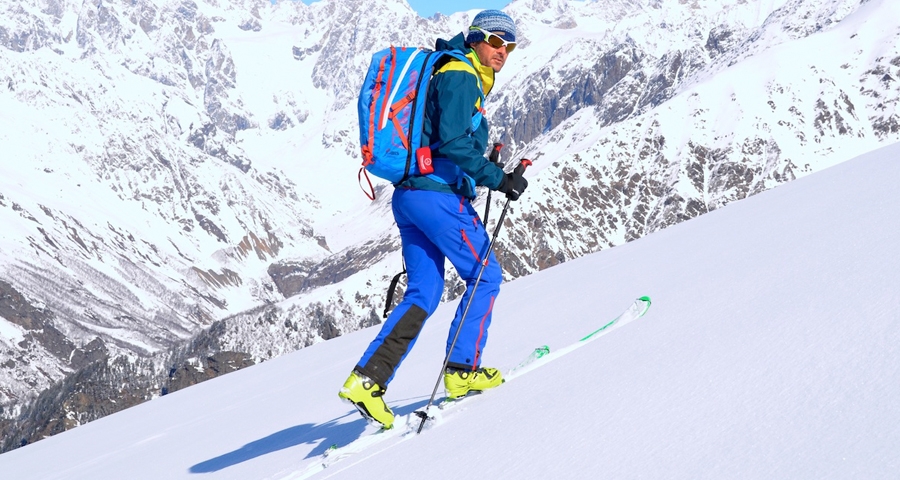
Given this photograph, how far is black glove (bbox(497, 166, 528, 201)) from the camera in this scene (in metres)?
5.73

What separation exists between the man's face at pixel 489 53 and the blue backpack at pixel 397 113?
439 mm

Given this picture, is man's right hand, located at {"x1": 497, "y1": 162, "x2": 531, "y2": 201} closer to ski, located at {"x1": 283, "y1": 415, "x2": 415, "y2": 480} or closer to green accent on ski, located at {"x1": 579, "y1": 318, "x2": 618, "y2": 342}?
green accent on ski, located at {"x1": 579, "y1": 318, "x2": 618, "y2": 342}

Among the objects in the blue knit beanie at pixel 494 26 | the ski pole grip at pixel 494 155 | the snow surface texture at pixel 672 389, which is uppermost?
the blue knit beanie at pixel 494 26

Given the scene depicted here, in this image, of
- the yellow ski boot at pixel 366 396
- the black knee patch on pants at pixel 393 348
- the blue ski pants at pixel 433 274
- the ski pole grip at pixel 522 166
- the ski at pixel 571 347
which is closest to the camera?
the yellow ski boot at pixel 366 396

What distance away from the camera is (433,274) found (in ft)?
18.7

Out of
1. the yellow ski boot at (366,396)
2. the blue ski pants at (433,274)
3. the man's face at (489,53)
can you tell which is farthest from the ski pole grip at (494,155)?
the yellow ski boot at (366,396)

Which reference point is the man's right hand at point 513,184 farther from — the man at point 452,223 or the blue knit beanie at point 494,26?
the blue knit beanie at point 494,26

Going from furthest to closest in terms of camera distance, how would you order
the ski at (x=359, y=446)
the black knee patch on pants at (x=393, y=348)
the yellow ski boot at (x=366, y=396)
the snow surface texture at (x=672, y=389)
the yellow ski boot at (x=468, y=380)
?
the yellow ski boot at (x=468, y=380), the black knee patch on pants at (x=393, y=348), the yellow ski boot at (x=366, y=396), the ski at (x=359, y=446), the snow surface texture at (x=672, y=389)

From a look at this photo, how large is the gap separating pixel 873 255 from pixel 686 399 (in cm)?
230

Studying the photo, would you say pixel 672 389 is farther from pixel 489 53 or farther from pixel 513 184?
pixel 489 53

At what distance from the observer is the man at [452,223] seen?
17.4 feet

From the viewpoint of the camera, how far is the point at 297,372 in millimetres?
10906

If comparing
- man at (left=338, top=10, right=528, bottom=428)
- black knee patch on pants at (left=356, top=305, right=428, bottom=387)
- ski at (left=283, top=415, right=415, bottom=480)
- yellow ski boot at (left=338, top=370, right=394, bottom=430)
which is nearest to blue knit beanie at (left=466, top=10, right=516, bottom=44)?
man at (left=338, top=10, right=528, bottom=428)

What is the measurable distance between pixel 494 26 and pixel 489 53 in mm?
207
